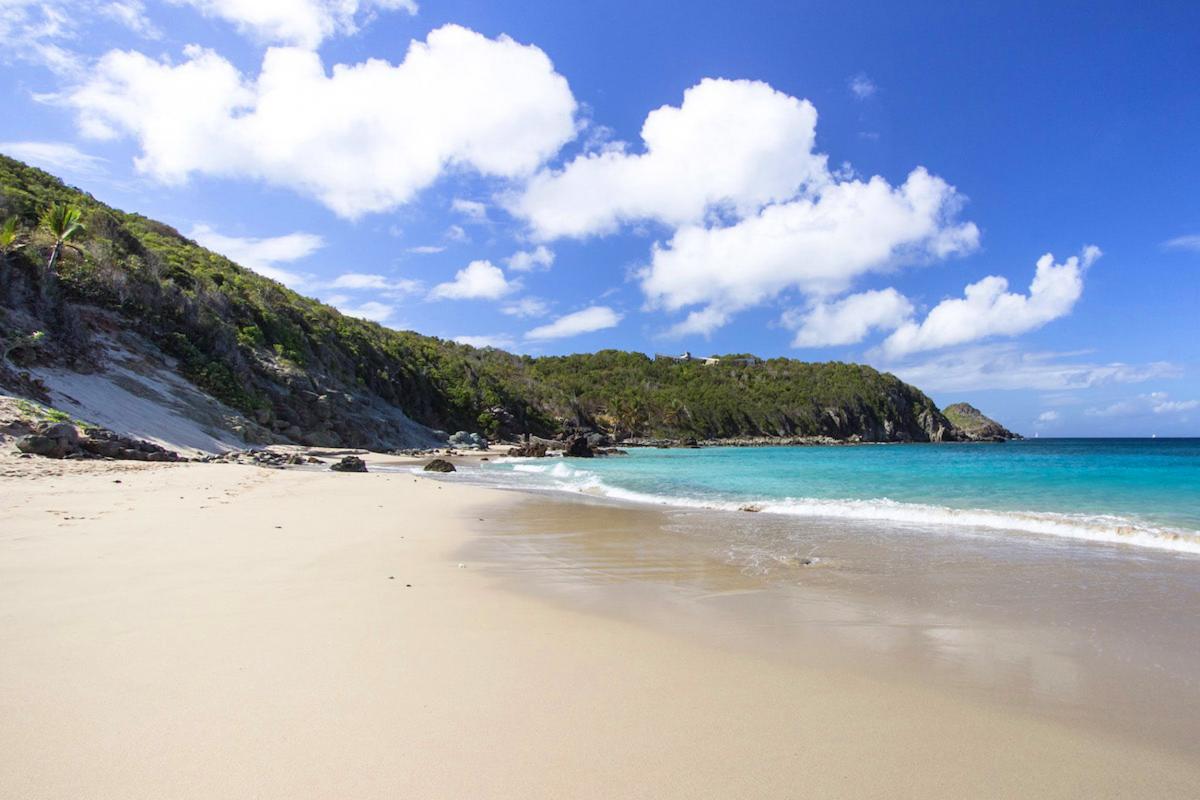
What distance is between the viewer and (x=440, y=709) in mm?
2979

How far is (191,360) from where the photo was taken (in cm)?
2872

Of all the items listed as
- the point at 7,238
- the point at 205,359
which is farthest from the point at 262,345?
the point at 7,238

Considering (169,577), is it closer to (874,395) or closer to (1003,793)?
(1003,793)

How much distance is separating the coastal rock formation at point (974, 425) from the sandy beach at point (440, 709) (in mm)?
160668

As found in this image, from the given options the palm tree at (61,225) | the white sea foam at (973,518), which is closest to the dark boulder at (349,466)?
the white sea foam at (973,518)

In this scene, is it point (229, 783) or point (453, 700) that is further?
point (453, 700)

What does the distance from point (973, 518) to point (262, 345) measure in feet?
128

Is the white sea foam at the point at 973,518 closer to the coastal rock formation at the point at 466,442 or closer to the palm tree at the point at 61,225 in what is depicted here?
the palm tree at the point at 61,225

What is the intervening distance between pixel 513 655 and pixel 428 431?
4991cm

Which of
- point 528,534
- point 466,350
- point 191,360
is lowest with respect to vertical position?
point 528,534

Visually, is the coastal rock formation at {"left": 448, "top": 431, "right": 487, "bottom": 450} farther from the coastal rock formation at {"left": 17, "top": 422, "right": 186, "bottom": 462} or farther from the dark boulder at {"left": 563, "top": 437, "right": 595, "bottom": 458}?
the coastal rock formation at {"left": 17, "top": 422, "right": 186, "bottom": 462}

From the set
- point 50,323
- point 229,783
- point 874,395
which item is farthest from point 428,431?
point 874,395

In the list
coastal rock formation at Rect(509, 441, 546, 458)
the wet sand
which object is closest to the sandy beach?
the wet sand

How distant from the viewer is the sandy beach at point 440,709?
2389 millimetres
